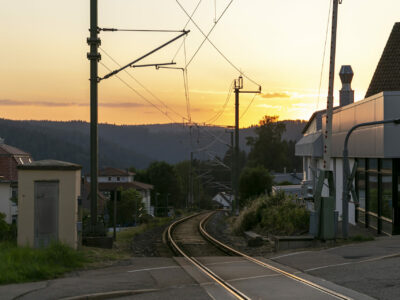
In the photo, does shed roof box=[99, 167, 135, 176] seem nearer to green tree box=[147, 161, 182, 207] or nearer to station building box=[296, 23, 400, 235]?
green tree box=[147, 161, 182, 207]

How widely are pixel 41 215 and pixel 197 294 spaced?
6.35 m

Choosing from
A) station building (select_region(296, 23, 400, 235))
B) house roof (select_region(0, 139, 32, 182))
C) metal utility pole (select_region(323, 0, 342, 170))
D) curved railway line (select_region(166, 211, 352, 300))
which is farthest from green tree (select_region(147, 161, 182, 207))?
metal utility pole (select_region(323, 0, 342, 170))

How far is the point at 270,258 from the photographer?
17422 millimetres

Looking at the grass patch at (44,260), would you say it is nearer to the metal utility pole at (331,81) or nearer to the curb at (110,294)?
the curb at (110,294)

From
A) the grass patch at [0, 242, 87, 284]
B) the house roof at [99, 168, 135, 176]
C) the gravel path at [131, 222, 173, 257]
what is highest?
the house roof at [99, 168, 135, 176]

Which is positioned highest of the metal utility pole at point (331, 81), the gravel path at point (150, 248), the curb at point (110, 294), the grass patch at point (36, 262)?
the metal utility pole at point (331, 81)

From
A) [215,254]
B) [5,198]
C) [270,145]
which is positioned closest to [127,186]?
[270,145]

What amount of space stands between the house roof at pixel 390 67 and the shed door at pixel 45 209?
2039cm

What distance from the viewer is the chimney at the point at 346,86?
37.8m

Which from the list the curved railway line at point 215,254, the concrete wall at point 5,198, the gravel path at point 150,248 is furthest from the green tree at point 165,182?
the gravel path at point 150,248

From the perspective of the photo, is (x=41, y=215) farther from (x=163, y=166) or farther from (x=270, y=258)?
(x=163, y=166)

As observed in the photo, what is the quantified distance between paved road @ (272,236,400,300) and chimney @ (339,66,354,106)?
1884cm

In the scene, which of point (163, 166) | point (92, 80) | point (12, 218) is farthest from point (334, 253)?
point (163, 166)

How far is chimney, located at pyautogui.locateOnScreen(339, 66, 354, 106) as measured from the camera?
37.8m
